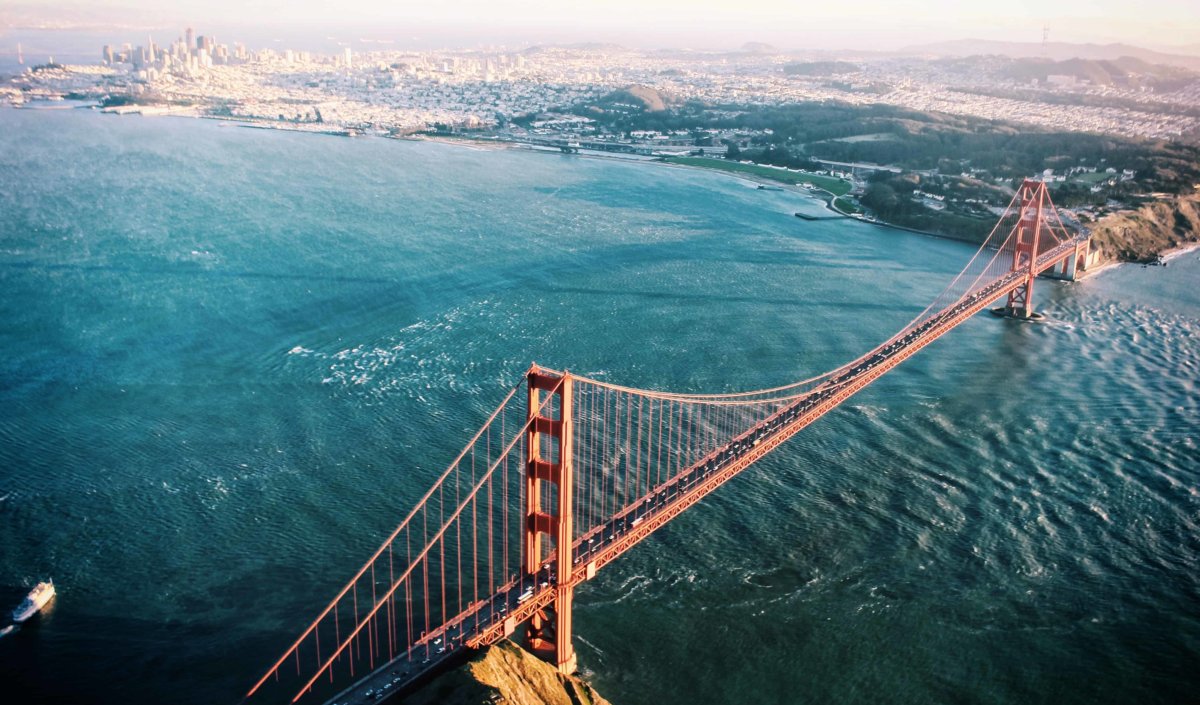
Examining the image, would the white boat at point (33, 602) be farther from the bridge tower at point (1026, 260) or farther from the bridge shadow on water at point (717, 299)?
the bridge tower at point (1026, 260)

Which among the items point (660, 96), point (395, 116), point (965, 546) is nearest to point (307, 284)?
point (965, 546)

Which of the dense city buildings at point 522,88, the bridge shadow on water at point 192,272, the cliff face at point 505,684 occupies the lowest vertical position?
the cliff face at point 505,684

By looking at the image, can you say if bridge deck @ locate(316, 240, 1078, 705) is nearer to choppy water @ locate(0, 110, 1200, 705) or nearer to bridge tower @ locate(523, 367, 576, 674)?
bridge tower @ locate(523, 367, 576, 674)

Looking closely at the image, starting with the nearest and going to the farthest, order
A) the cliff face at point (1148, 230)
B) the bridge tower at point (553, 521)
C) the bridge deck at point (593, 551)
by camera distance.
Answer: the bridge deck at point (593, 551)
the bridge tower at point (553, 521)
the cliff face at point (1148, 230)

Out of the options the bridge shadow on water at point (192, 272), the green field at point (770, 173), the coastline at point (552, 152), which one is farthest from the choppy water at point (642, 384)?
the green field at point (770, 173)

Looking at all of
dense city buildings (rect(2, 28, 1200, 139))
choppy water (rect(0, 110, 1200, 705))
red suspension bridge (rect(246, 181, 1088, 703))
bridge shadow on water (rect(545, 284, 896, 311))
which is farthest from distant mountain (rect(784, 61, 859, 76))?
red suspension bridge (rect(246, 181, 1088, 703))

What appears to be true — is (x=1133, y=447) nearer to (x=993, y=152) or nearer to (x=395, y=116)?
(x=993, y=152)

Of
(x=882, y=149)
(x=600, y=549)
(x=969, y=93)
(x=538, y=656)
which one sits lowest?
(x=538, y=656)
